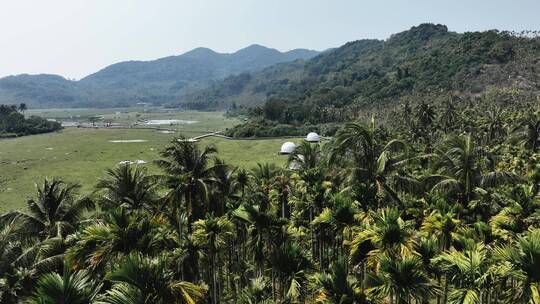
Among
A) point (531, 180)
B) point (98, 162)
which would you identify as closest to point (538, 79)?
point (531, 180)

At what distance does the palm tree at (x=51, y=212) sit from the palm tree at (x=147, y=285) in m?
15.5

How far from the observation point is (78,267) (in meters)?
18.3

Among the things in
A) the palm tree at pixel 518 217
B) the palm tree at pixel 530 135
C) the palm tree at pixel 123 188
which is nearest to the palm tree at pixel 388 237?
the palm tree at pixel 518 217

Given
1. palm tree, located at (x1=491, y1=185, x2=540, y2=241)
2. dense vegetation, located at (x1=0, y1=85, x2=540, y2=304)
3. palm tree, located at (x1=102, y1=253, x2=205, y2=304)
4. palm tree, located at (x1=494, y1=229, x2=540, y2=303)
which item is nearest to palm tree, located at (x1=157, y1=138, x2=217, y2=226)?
dense vegetation, located at (x1=0, y1=85, x2=540, y2=304)

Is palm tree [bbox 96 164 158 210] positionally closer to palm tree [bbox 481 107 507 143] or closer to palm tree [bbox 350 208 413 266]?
palm tree [bbox 350 208 413 266]

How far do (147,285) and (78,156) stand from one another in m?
118

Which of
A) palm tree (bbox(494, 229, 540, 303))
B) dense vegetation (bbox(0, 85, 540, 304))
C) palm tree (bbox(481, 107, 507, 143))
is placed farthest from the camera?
palm tree (bbox(481, 107, 507, 143))

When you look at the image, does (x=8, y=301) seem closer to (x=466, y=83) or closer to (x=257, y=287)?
(x=257, y=287)

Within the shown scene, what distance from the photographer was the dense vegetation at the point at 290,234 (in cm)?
1506

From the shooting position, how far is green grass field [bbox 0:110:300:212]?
3276 inches

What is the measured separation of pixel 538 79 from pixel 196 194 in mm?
188354

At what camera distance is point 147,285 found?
548 inches

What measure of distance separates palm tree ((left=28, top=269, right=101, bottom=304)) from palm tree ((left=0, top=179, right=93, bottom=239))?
15.3m

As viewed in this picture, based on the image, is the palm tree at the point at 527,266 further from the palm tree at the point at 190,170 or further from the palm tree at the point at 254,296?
the palm tree at the point at 190,170
